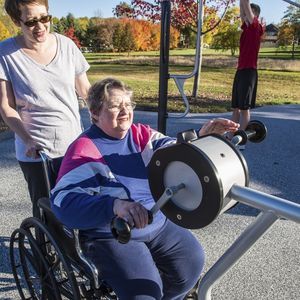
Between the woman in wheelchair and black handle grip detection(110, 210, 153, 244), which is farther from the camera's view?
the woman in wheelchair

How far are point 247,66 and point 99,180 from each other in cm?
394

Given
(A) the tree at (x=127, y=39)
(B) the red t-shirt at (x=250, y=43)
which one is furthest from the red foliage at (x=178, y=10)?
(A) the tree at (x=127, y=39)

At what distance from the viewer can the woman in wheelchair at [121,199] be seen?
5.39 feet

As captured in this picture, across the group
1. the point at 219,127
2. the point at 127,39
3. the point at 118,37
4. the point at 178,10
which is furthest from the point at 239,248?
the point at 118,37

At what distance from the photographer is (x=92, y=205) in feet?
5.12

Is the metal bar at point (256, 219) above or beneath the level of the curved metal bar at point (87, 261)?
above

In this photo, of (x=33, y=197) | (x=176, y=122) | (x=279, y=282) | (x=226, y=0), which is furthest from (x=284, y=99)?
(x=33, y=197)

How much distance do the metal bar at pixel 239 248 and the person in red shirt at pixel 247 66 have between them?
3.78m

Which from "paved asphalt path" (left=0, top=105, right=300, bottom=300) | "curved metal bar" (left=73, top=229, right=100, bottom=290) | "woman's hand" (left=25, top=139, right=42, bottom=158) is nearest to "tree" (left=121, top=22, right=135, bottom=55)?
"paved asphalt path" (left=0, top=105, right=300, bottom=300)

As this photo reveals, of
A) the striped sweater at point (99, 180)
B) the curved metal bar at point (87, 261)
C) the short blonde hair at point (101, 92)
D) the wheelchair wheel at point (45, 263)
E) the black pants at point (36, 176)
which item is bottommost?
the wheelchair wheel at point (45, 263)

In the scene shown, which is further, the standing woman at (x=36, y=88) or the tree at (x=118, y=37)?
the tree at (x=118, y=37)

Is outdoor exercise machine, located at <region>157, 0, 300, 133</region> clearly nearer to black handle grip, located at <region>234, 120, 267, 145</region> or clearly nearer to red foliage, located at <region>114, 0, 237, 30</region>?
black handle grip, located at <region>234, 120, 267, 145</region>

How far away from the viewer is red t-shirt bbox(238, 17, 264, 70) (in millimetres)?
5009

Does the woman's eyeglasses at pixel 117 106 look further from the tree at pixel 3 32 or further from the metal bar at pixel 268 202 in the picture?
the tree at pixel 3 32
